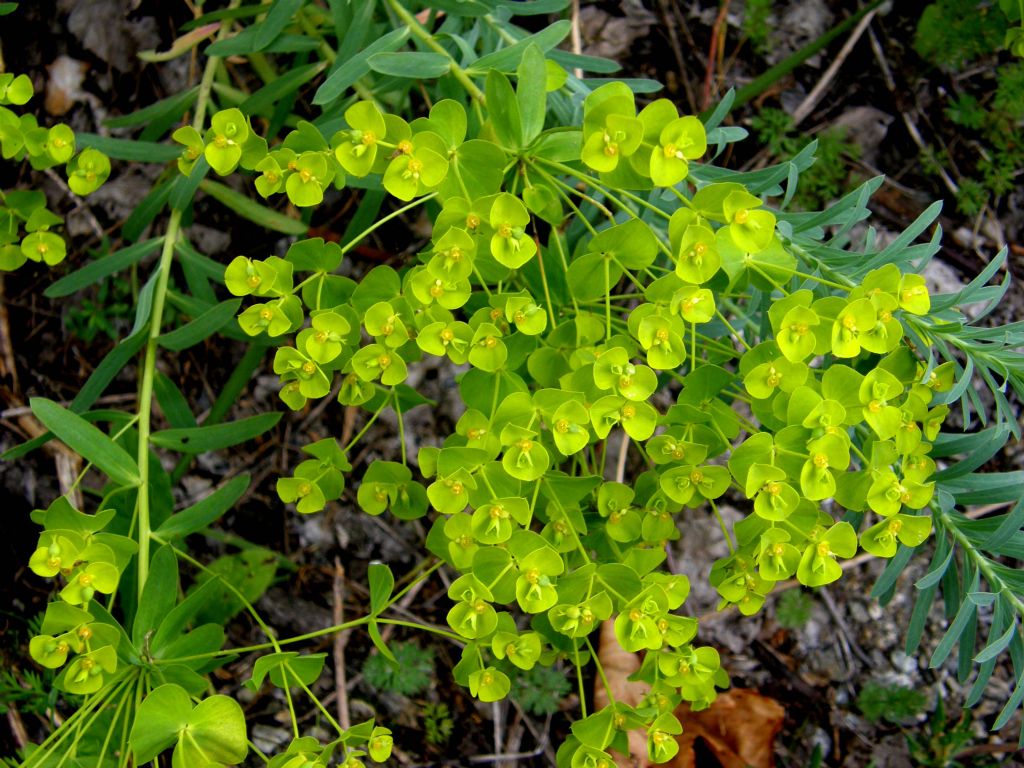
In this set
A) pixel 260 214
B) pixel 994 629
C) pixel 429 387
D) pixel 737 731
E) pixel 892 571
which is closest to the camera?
pixel 994 629

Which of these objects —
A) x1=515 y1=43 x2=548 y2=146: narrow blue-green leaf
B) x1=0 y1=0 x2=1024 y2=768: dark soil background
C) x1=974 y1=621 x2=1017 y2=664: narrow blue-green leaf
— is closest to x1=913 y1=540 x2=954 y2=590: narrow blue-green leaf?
x1=974 y1=621 x2=1017 y2=664: narrow blue-green leaf

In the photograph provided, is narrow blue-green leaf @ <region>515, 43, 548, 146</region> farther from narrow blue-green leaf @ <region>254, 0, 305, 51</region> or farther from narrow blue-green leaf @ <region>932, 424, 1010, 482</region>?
narrow blue-green leaf @ <region>932, 424, 1010, 482</region>

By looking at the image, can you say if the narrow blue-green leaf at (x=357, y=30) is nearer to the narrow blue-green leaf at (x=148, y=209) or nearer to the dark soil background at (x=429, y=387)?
the narrow blue-green leaf at (x=148, y=209)

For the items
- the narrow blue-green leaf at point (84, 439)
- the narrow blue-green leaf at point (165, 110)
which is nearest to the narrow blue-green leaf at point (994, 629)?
the narrow blue-green leaf at point (84, 439)

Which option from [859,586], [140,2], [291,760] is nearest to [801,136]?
[859,586]

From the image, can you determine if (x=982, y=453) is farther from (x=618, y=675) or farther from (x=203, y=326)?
(x=203, y=326)

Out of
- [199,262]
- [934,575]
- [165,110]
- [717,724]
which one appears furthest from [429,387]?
[934,575]
